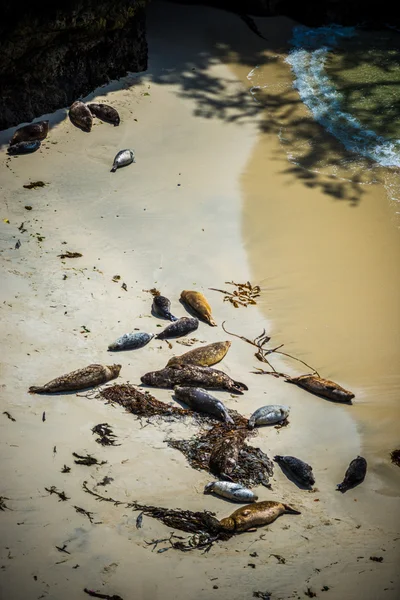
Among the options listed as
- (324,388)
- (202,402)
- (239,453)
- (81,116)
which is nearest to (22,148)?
(81,116)

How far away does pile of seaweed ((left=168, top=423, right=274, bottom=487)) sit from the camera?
14.7 feet

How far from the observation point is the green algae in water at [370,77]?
33.7 feet

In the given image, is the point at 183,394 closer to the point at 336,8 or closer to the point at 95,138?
the point at 95,138

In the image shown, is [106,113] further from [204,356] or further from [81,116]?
[204,356]

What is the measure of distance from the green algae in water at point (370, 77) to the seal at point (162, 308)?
205 inches

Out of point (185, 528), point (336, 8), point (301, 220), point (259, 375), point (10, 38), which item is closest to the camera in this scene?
point (185, 528)

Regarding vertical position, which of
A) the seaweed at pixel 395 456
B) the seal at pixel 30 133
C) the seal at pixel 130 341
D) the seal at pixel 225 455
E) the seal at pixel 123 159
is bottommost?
the seaweed at pixel 395 456

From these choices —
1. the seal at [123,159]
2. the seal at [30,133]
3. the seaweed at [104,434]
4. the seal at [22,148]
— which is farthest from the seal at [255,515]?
the seal at [30,133]

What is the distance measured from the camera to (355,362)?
591 centimetres

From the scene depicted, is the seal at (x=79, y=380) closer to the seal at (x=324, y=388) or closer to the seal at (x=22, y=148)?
the seal at (x=324, y=388)

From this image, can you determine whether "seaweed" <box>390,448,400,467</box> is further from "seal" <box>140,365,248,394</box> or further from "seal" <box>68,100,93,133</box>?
"seal" <box>68,100,93,133</box>

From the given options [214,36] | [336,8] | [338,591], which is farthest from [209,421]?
[336,8]

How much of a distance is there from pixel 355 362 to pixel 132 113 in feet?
17.2

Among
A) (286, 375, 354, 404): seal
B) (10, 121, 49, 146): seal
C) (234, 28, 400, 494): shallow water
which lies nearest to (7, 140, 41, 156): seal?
(10, 121, 49, 146): seal
